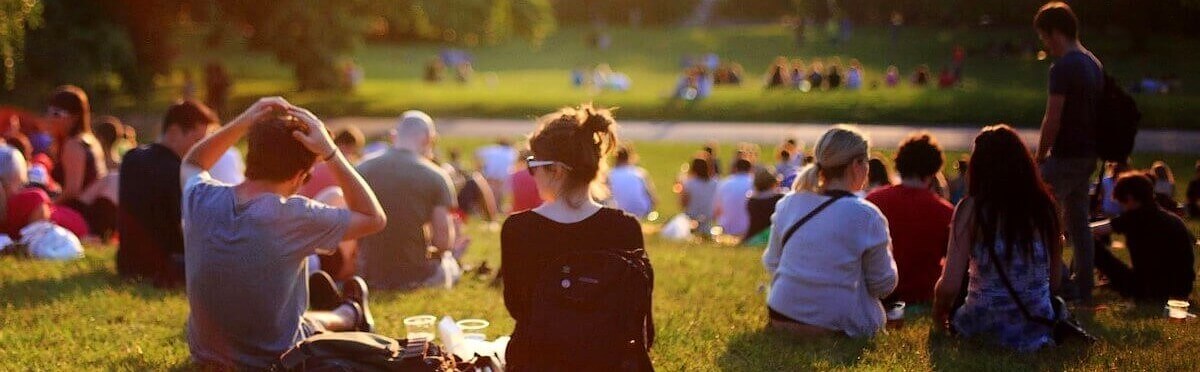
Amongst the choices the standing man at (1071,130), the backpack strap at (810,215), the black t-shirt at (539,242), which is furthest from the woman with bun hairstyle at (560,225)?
the standing man at (1071,130)

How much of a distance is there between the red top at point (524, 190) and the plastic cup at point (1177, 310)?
665 centimetres

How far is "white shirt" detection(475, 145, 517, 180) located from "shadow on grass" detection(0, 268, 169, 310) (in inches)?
364

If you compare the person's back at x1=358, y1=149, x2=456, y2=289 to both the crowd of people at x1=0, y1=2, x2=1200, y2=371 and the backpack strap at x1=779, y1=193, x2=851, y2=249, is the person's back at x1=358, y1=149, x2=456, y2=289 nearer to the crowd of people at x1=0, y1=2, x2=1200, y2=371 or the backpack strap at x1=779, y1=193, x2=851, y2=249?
the crowd of people at x1=0, y1=2, x2=1200, y2=371

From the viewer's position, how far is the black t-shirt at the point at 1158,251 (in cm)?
814

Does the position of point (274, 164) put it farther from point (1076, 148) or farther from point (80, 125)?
point (80, 125)

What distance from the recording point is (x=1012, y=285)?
666cm

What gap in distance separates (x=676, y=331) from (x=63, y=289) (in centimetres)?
443

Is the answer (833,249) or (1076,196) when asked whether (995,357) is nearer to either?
(833,249)

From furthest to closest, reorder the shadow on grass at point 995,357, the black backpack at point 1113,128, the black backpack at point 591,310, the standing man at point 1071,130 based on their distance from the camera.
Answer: the black backpack at point 1113,128, the standing man at point 1071,130, the shadow on grass at point 995,357, the black backpack at point 591,310

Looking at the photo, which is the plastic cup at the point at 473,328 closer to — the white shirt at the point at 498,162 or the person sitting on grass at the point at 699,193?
the person sitting on grass at the point at 699,193

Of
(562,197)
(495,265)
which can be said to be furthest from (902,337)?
(495,265)

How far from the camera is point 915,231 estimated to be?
7781 mm

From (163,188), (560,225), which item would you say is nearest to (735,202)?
(163,188)

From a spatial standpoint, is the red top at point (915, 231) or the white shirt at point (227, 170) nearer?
the red top at point (915, 231)
